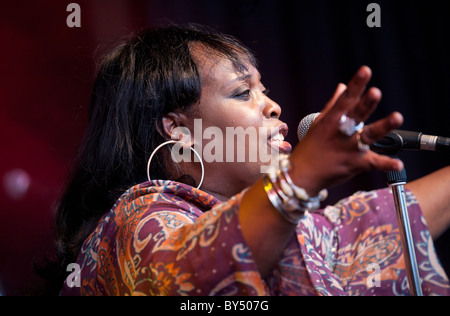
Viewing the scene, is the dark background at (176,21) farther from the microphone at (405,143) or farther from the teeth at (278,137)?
the microphone at (405,143)

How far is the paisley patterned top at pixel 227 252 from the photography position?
29.1 inches

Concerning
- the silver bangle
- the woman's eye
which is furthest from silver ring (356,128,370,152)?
the woman's eye

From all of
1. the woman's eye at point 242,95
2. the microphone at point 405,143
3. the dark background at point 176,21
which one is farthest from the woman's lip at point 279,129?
the dark background at point 176,21

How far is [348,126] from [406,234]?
36 cm

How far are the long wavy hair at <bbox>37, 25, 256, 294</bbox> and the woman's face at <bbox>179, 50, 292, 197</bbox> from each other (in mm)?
49

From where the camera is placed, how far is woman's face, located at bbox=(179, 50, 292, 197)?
133 centimetres

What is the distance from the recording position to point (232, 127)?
4.49ft

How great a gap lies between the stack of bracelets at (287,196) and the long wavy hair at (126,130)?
2.44 feet

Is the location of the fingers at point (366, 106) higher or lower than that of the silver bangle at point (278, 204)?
higher

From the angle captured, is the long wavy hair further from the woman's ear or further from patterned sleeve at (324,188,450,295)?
patterned sleeve at (324,188,450,295)

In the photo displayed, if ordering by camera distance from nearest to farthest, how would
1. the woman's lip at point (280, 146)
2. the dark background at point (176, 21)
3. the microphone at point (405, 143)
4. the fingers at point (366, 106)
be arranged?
1. the fingers at point (366, 106)
2. the microphone at point (405, 143)
3. the woman's lip at point (280, 146)
4. the dark background at point (176, 21)

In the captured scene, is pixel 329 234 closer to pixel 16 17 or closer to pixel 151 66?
pixel 151 66

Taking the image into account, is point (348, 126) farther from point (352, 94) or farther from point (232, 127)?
point (232, 127)
